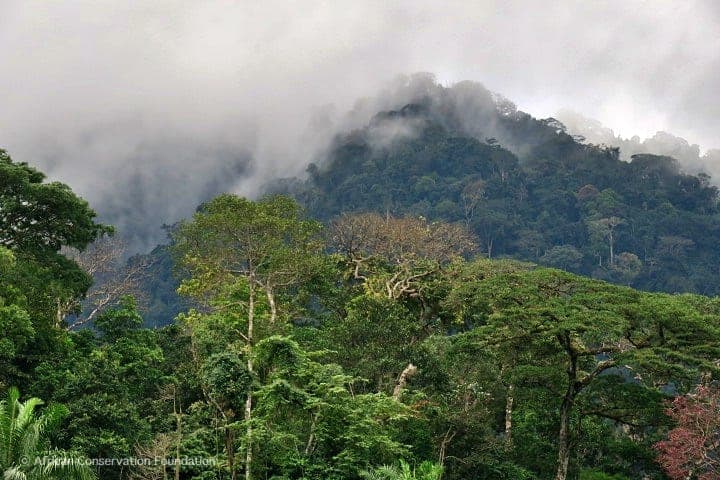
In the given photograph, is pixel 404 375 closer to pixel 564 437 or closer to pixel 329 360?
pixel 329 360

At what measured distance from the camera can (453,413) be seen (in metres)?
20.6

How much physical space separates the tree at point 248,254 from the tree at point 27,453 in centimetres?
952

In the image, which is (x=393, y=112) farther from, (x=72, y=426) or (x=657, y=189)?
(x=72, y=426)

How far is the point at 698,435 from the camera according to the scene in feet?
52.1

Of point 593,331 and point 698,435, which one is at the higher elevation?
point 593,331

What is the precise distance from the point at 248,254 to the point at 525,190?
9054 centimetres

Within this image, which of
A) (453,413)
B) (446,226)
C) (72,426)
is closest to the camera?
(72,426)

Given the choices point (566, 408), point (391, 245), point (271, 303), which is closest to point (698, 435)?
point (566, 408)

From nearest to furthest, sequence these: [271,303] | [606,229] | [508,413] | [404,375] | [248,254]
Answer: [404,375] < [248,254] < [271,303] < [508,413] < [606,229]

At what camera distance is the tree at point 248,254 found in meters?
23.4

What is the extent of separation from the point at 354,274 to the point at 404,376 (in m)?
11.4

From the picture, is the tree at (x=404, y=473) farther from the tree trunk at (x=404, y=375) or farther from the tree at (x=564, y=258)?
the tree at (x=564, y=258)

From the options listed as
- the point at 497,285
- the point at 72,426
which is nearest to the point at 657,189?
the point at 497,285

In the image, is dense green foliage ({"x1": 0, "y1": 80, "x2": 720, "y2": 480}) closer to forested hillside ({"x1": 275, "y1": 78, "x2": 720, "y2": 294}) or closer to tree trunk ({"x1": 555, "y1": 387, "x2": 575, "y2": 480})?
tree trunk ({"x1": 555, "y1": 387, "x2": 575, "y2": 480})
